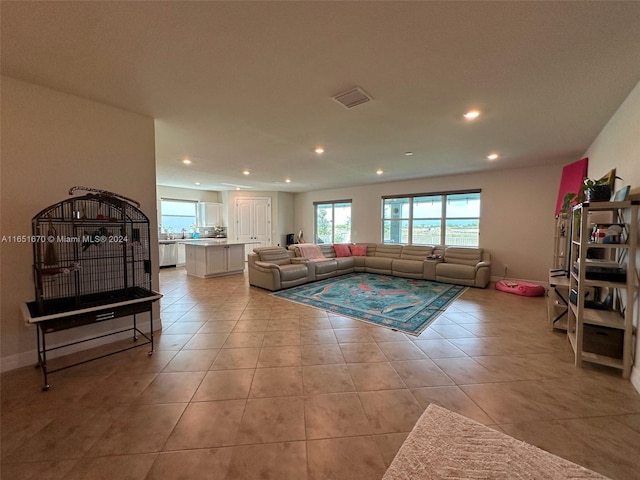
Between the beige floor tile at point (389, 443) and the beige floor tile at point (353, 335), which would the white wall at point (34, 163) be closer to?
the beige floor tile at point (353, 335)

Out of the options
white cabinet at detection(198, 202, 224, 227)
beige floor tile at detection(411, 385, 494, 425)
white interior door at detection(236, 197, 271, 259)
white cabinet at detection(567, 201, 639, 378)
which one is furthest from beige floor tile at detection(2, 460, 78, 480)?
white cabinet at detection(198, 202, 224, 227)

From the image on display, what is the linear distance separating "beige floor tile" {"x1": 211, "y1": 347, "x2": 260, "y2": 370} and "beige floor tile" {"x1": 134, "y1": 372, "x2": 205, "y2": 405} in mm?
196

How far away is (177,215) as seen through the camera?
8586 millimetres

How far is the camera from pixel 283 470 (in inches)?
54.9

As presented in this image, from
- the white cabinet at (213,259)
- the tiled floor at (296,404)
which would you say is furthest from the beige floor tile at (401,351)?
the white cabinet at (213,259)

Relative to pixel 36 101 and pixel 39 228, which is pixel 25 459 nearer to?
pixel 39 228

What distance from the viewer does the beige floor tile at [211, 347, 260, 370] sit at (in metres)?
2.43

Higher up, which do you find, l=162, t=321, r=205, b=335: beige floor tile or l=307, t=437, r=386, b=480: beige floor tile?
l=162, t=321, r=205, b=335: beige floor tile

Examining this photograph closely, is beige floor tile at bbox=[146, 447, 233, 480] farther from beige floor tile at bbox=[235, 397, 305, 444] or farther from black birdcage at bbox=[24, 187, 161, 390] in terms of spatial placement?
black birdcage at bbox=[24, 187, 161, 390]

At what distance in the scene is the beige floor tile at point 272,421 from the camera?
161 cm

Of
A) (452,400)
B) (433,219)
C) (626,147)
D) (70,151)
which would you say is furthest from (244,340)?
(433,219)

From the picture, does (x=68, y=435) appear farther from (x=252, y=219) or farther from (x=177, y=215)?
(x=177, y=215)

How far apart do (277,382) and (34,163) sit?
9.73 ft

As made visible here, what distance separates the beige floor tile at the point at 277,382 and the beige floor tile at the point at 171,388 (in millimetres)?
497
